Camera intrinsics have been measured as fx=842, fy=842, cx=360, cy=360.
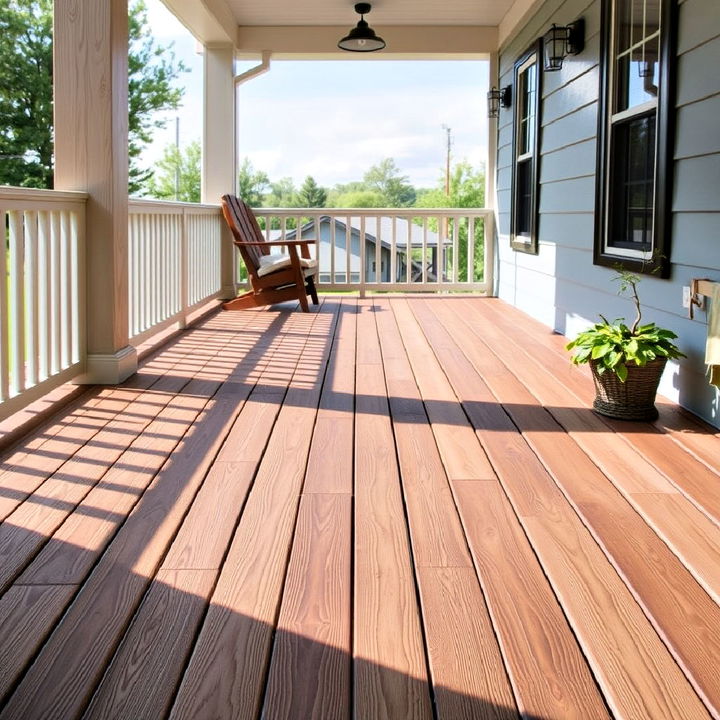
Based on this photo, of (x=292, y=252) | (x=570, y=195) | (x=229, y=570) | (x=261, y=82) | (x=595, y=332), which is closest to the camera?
(x=229, y=570)

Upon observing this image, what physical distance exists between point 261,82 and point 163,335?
38121 mm

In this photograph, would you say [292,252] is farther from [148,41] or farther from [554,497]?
[148,41]

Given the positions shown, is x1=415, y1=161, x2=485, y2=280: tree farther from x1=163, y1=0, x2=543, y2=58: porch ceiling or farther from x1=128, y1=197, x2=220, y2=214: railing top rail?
x1=128, y1=197, x2=220, y2=214: railing top rail

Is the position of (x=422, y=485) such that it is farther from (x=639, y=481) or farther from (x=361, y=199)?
(x=361, y=199)

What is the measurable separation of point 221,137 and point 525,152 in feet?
9.40

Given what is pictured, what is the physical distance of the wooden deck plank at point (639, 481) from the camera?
2016 millimetres

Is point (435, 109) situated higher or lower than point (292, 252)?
higher

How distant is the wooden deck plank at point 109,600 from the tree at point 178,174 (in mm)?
30590

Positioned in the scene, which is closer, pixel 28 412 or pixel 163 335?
pixel 28 412

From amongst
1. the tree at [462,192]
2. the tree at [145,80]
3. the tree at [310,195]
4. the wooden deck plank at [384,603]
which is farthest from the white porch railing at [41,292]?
the tree at [310,195]

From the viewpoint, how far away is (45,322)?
3436mm

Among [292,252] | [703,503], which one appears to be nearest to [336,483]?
[703,503]

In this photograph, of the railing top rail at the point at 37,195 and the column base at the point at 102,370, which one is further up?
the railing top rail at the point at 37,195

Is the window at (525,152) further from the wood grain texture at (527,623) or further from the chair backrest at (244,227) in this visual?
the wood grain texture at (527,623)
